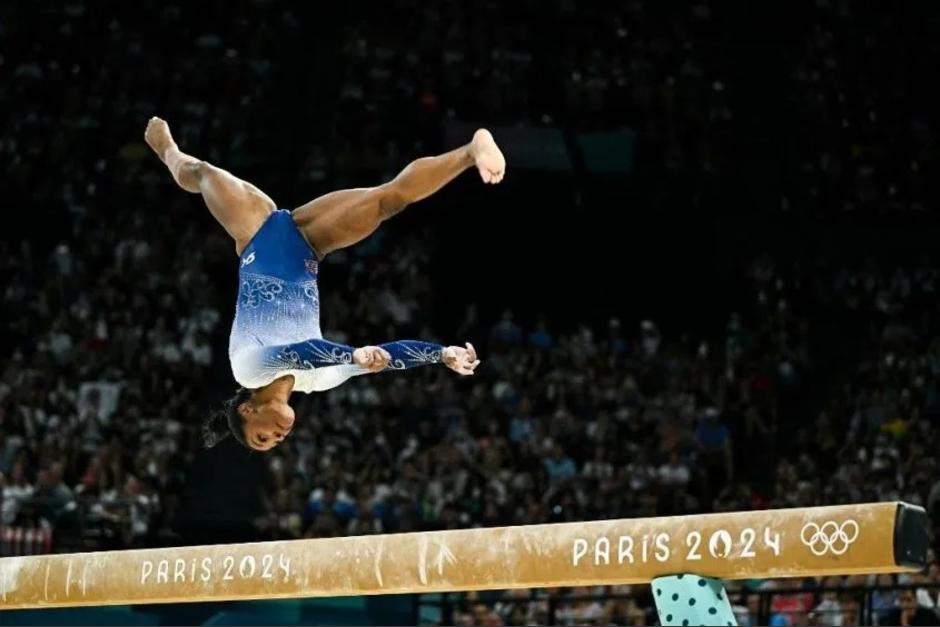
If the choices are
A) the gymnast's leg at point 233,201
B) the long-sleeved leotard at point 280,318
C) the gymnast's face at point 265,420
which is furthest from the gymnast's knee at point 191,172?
the gymnast's face at point 265,420

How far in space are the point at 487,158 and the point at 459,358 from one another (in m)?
0.98

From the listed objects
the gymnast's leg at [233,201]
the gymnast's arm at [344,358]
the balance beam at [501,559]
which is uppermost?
the gymnast's leg at [233,201]

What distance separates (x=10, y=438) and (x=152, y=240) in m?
4.25

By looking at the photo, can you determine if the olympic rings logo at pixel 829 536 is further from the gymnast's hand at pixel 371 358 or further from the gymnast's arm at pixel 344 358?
the gymnast's hand at pixel 371 358

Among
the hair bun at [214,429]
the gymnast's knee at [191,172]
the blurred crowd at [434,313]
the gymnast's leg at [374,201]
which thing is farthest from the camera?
the blurred crowd at [434,313]

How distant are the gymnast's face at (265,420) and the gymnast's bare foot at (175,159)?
62.5 inches

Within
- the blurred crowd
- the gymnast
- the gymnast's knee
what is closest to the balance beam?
the gymnast

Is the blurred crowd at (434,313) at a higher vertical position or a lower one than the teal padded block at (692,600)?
higher

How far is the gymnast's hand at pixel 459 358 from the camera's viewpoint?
7059 millimetres

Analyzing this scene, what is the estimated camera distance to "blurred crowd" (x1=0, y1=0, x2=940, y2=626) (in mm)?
16984

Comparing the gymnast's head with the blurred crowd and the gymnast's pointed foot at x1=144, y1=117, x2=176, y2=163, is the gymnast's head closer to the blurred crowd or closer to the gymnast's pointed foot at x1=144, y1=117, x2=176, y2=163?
the gymnast's pointed foot at x1=144, y1=117, x2=176, y2=163

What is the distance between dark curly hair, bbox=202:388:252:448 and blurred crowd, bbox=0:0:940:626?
5403 millimetres

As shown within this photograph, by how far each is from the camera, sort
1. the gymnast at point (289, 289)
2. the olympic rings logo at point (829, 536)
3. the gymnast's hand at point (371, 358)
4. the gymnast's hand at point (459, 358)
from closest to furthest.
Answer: the olympic rings logo at point (829, 536) → the gymnast's hand at point (371, 358) → the gymnast's hand at point (459, 358) → the gymnast at point (289, 289)

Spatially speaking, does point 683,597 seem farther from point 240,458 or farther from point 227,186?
point 240,458
